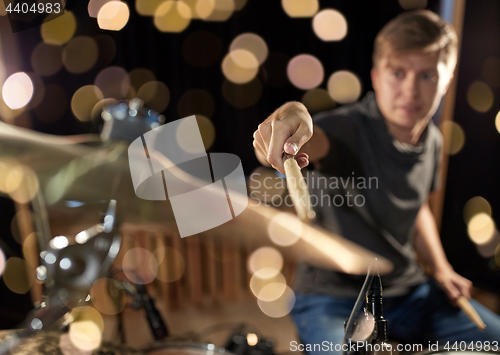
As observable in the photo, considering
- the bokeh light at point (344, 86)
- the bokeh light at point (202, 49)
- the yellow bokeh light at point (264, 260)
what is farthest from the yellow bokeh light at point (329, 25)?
the yellow bokeh light at point (264, 260)

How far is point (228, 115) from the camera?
58.4 inches

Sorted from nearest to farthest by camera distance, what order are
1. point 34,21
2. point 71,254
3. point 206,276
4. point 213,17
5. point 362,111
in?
point 71,254 < point 362,111 < point 34,21 < point 213,17 < point 206,276

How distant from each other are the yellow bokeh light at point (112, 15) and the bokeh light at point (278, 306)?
1.52 metres

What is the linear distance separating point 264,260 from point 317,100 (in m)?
0.90

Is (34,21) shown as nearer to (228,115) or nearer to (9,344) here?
(228,115)

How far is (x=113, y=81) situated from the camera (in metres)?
1.39

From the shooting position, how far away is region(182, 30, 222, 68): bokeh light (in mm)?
1424

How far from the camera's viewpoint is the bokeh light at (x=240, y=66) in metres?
1.44

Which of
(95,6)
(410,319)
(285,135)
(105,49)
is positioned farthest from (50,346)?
(95,6)

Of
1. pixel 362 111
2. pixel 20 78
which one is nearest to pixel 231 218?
pixel 362 111

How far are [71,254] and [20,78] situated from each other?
124 cm

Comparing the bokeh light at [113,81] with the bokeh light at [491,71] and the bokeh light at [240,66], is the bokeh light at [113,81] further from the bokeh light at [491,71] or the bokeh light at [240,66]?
the bokeh light at [491,71]

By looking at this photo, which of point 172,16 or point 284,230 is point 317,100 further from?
point 284,230

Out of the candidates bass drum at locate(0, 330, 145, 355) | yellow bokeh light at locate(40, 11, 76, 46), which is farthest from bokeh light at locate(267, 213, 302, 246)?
yellow bokeh light at locate(40, 11, 76, 46)
